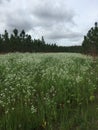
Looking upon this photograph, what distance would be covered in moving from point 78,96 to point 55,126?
200 centimetres

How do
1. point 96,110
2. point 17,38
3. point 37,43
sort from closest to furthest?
point 96,110
point 17,38
point 37,43

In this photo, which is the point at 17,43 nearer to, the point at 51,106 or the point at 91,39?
the point at 91,39

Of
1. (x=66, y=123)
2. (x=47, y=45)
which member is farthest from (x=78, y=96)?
(x=47, y=45)

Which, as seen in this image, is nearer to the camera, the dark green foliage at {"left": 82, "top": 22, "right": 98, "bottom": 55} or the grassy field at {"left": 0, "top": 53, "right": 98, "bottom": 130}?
the grassy field at {"left": 0, "top": 53, "right": 98, "bottom": 130}

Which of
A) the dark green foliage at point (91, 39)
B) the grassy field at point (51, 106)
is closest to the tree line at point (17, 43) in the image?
the dark green foliage at point (91, 39)

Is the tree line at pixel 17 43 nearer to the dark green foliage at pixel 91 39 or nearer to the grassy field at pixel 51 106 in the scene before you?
the dark green foliage at pixel 91 39

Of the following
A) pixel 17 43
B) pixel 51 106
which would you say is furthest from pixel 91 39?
pixel 51 106

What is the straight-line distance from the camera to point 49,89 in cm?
956

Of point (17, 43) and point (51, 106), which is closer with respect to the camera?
point (51, 106)

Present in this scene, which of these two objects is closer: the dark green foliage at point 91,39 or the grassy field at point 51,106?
the grassy field at point 51,106

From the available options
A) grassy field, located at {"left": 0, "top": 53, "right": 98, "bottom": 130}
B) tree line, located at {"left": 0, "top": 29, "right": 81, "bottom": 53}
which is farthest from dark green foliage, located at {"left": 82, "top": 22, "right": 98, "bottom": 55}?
grassy field, located at {"left": 0, "top": 53, "right": 98, "bottom": 130}

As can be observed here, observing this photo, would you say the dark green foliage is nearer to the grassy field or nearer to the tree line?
the tree line

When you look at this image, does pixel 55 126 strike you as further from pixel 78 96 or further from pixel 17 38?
pixel 17 38

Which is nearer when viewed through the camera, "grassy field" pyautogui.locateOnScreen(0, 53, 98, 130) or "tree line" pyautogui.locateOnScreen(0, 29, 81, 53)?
"grassy field" pyautogui.locateOnScreen(0, 53, 98, 130)
